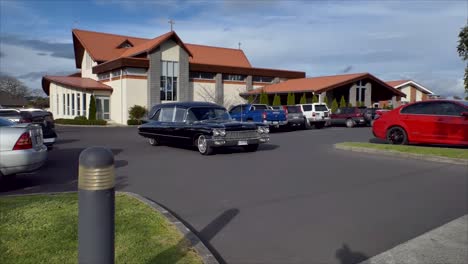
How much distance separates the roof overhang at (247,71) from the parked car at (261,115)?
14271 mm

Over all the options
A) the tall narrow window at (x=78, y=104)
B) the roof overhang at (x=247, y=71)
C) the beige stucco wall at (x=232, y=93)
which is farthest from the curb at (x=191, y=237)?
the beige stucco wall at (x=232, y=93)

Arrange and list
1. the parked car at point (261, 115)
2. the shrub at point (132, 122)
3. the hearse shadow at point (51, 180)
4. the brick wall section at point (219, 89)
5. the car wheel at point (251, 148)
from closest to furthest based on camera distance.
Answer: the hearse shadow at point (51, 180), the car wheel at point (251, 148), the parked car at point (261, 115), the shrub at point (132, 122), the brick wall section at point (219, 89)

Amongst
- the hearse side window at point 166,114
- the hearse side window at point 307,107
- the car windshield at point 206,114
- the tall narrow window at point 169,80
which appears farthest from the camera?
the tall narrow window at point 169,80

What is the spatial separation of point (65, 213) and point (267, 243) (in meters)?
2.72

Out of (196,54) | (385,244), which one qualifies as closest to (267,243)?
(385,244)

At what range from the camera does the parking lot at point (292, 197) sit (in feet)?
16.7

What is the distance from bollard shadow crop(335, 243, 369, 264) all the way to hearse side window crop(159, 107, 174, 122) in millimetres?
10880

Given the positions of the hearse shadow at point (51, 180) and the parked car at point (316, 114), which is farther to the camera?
the parked car at point (316, 114)

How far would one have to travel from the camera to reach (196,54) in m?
46.8

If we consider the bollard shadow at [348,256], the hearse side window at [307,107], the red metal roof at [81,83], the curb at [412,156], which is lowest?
the bollard shadow at [348,256]

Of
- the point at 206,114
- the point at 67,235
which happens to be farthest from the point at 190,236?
the point at 206,114

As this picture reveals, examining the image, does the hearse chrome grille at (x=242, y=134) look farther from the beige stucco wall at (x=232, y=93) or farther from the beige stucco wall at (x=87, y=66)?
the beige stucco wall at (x=87, y=66)

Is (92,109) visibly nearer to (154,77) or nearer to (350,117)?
(154,77)

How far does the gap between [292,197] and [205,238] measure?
258cm
